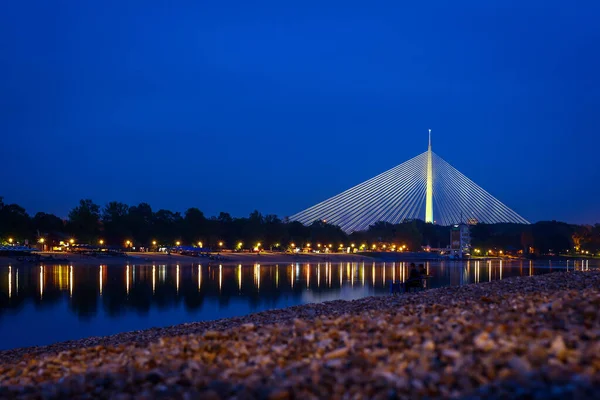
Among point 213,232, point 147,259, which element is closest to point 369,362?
point 147,259

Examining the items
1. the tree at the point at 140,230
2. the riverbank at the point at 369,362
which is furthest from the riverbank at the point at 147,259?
the riverbank at the point at 369,362

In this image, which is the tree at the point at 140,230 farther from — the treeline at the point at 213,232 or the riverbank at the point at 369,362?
the riverbank at the point at 369,362

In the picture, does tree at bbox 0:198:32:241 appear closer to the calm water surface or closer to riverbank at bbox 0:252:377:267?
riverbank at bbox 0:252:377:267

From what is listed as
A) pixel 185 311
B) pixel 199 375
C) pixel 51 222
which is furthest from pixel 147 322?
pixel 51 222

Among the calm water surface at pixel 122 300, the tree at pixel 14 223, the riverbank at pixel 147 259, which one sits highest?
the tree at pixel 14 223

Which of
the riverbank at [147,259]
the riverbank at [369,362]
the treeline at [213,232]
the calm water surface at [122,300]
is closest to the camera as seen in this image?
the riverbank at [369,362]

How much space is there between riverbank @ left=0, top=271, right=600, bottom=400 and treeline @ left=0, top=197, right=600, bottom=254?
82.2m

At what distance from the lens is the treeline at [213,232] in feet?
290

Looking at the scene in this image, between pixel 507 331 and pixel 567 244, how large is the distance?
447 feet

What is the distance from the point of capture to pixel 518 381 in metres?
4.32

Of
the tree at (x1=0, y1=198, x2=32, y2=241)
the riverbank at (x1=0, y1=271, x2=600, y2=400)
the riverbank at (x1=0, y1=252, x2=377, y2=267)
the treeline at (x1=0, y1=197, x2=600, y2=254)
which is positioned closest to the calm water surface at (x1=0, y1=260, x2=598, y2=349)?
the riverbank at (x1=0, y1=271, x2=600, y2=400)

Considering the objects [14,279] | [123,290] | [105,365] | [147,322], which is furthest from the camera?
[14,279]

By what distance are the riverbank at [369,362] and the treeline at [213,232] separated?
82175 mm

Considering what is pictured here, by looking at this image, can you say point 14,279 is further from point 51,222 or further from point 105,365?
point 51,222
